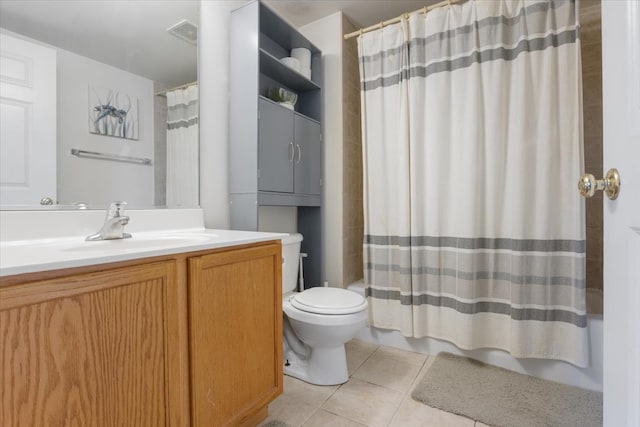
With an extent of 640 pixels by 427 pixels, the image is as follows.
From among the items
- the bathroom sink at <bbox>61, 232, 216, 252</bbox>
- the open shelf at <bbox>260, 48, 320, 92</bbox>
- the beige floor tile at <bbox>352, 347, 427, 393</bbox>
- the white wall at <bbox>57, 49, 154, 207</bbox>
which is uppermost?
the open shelf at <bbox>260, 48, 320, 92</bbox>

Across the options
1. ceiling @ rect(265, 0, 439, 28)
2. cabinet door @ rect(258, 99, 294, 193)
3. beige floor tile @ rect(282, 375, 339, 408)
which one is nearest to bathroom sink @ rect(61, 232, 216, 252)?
cabinet door @ rect(258, 99, 294, 193)

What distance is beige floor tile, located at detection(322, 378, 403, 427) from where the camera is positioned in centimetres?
138

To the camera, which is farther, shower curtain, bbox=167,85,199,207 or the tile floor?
shower curtain, bbox=167,85,199,207

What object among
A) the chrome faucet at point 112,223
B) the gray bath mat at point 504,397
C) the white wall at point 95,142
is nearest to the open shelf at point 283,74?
the white wall at point 95,142

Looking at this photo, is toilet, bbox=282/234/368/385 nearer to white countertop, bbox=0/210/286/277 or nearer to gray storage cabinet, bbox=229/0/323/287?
gray storage cabinet, bbox=229/0/323/287

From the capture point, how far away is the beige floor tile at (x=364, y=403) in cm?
138

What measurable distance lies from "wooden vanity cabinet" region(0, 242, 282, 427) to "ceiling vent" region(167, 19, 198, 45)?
1.24 meters

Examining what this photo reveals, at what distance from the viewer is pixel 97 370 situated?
0.76 metres

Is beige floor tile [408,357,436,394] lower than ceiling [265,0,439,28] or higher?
lower
